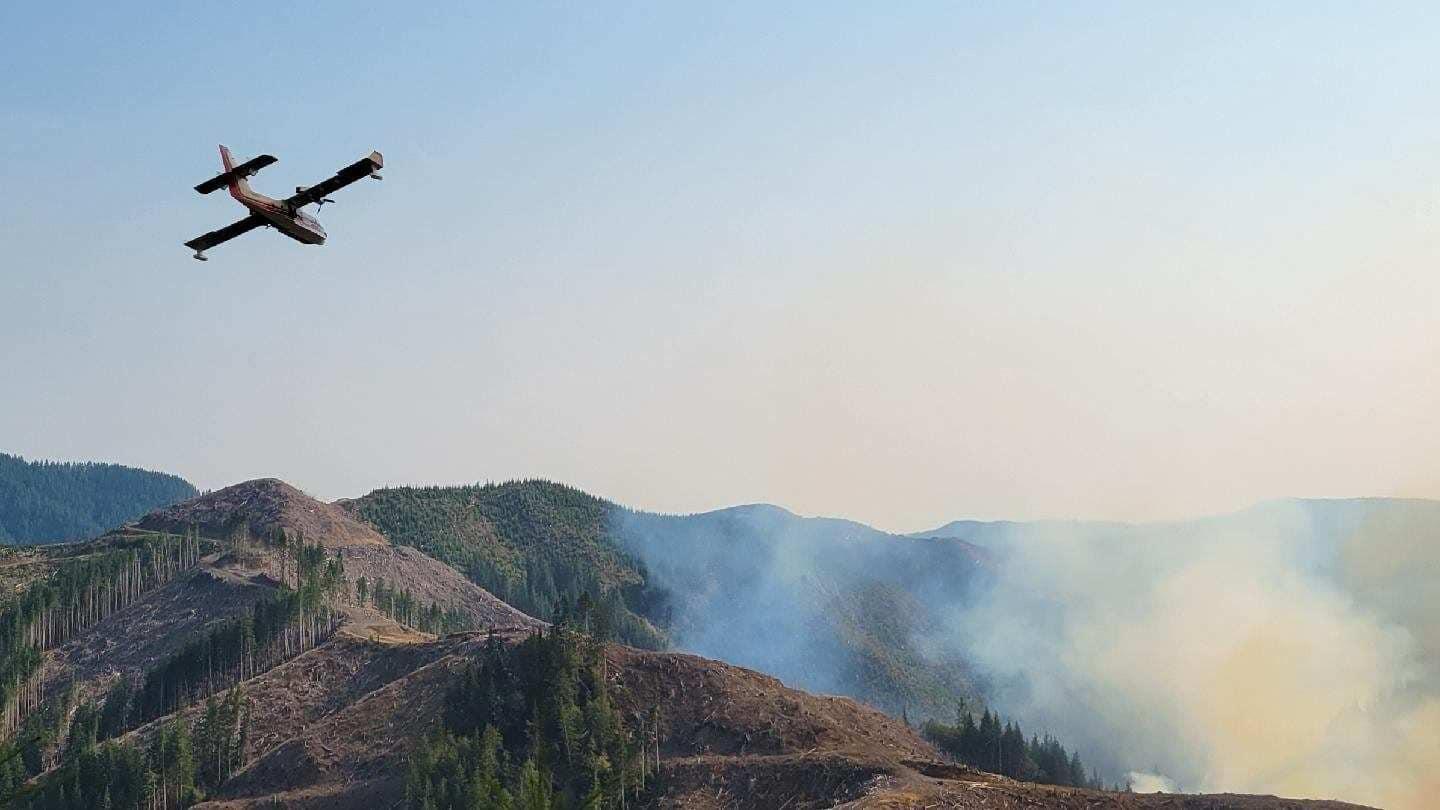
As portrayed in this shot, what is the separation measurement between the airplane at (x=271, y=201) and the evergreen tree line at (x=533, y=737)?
78970mm

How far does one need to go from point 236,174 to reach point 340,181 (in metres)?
3.35

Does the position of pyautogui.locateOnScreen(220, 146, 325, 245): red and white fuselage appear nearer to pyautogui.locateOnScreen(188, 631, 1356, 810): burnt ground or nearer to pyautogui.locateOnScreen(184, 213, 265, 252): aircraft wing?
pyautogui.locateOnScreen(184, 213, 265, 252): aircraft wing

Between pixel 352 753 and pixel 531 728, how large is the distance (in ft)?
71.7

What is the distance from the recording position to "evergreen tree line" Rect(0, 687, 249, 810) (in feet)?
497

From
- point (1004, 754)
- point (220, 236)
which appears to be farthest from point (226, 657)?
point (220, 236)

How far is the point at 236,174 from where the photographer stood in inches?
1779

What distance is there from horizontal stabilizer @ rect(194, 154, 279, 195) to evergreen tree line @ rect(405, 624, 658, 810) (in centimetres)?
8139

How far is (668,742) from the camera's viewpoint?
14850cm

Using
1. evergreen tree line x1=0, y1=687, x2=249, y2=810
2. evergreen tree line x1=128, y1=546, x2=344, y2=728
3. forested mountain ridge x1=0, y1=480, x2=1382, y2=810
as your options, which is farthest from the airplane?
evergreen tree line x1=128, y1=546, x2=344, y2=728

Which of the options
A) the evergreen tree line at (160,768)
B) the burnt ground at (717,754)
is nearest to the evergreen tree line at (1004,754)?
the burnt ground at (717,754)

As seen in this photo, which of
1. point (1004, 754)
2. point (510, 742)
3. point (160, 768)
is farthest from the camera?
point (1004, 754)

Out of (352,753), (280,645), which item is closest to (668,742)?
(352,753)

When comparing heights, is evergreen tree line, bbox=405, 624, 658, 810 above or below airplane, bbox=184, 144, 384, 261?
below

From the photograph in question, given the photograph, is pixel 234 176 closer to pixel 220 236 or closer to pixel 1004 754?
pixel 220 236
